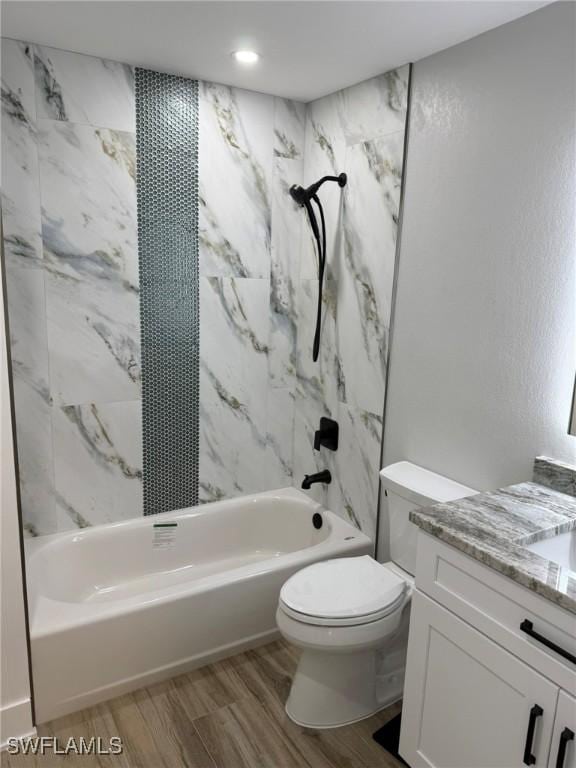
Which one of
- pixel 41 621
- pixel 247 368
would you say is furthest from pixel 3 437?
pixel 247 368

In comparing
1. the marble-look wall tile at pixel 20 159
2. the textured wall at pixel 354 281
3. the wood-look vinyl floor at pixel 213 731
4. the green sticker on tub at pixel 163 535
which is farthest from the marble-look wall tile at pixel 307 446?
the marble-look wall tile at pixel 20 159

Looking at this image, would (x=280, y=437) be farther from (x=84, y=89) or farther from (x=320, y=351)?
(x=84, y=89)

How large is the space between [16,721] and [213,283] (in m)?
1.94

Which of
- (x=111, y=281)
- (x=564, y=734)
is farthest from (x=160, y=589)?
(x=564, y=734)

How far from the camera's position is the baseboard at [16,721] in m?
1.91

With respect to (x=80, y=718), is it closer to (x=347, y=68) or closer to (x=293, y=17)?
(x=293, y=17)

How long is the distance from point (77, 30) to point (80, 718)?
249 cm

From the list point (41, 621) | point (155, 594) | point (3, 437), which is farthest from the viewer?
point (155, 594)

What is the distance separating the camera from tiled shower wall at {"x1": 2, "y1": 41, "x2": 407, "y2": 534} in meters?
2.34

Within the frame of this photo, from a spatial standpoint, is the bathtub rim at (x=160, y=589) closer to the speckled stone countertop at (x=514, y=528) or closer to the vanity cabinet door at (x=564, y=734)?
the speckled stone countertop at (x=514, y=528)

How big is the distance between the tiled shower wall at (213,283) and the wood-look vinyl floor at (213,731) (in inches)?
33.2

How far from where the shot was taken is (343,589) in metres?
2.01

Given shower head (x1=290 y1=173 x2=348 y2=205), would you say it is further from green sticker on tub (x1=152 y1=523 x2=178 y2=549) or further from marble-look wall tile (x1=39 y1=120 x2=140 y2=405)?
green sticker on tub (x1=152 y1=523 x2=178 y2=549)

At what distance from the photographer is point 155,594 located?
2184mm
